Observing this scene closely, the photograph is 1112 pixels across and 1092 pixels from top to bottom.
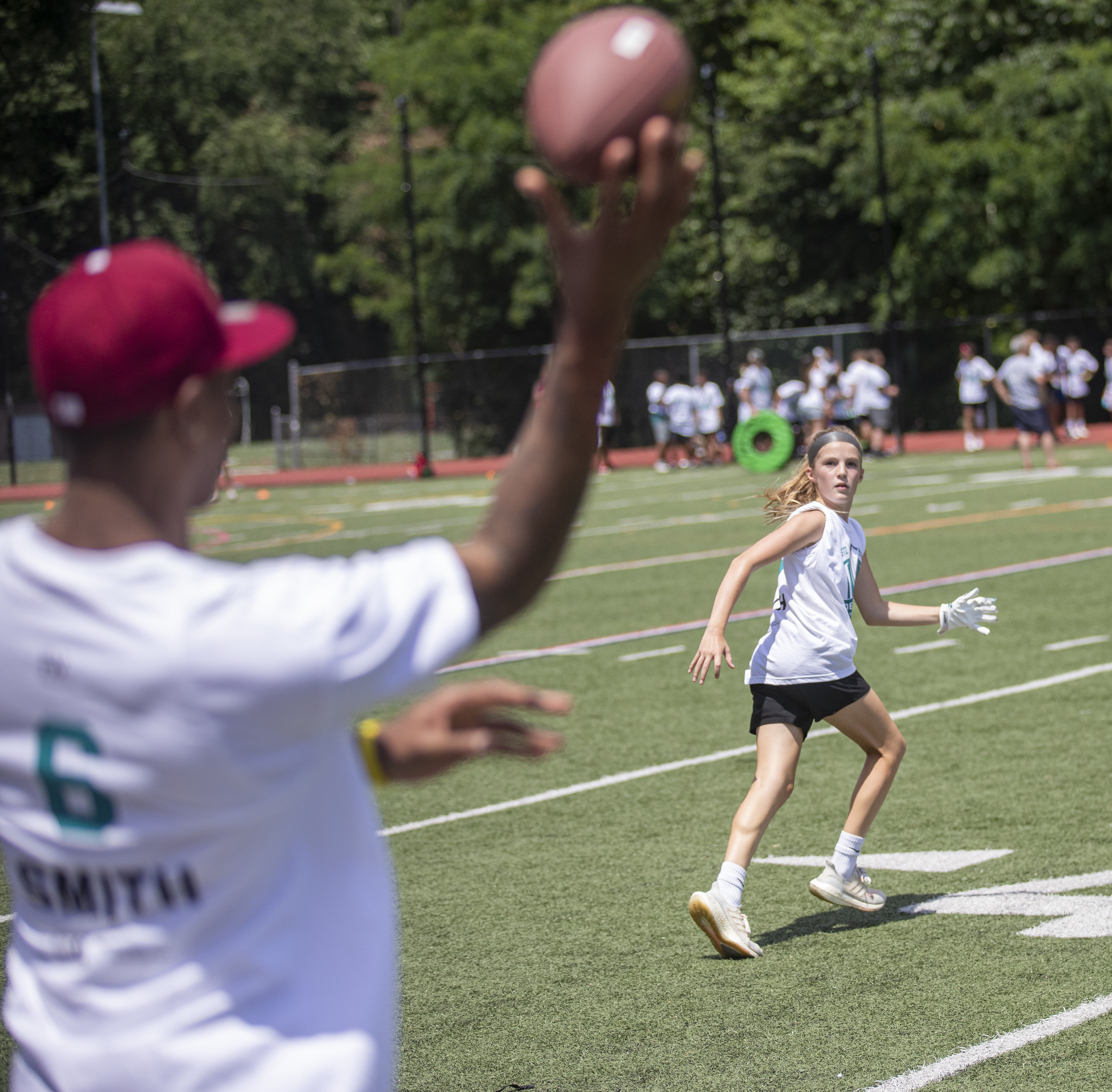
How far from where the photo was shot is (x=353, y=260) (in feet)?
192

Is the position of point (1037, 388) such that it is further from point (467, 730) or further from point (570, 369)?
point (467, 730)

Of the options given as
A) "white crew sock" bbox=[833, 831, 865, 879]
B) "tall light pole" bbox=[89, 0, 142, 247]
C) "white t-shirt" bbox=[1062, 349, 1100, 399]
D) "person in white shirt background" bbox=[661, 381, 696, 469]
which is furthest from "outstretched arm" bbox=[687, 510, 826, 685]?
"white t-shirt" bbox=[1062, 349, 1100, 399]

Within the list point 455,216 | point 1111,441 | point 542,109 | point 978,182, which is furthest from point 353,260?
point 542,109

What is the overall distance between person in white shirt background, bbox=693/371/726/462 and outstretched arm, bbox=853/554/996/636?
26.9 m

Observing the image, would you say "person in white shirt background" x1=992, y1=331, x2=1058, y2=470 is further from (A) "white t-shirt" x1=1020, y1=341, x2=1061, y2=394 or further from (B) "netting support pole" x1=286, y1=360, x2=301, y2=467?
(B) "netting support pole" x1=286, y1=360, x2=301, y2=467

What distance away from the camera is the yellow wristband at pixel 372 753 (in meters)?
2.03

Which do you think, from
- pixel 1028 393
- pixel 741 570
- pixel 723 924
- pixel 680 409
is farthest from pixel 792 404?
pixel 723 924

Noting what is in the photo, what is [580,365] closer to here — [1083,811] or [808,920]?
[808,920]

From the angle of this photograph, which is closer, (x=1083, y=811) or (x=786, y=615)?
(x=786, y=615)

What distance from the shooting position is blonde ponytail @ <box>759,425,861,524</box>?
6.34 meters

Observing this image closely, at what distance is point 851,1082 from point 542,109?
3045mm

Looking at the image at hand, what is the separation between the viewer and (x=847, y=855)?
6.05 m

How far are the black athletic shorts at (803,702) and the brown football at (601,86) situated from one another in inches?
151

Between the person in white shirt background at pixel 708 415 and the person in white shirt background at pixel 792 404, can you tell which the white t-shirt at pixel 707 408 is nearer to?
the person in white shirt background at pixel 708 415
